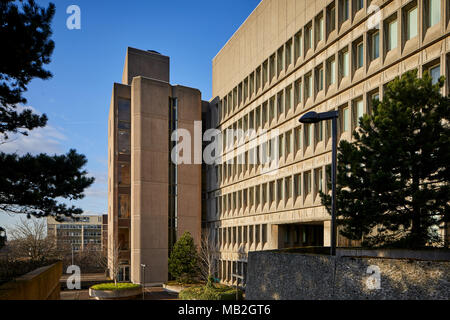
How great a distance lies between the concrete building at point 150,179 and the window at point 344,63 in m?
24.4

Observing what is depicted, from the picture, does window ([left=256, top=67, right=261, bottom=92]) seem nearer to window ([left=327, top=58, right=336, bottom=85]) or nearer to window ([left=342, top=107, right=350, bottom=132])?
window ([left=327, top=58, right=336, bottom=85])

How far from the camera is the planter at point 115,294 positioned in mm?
33781

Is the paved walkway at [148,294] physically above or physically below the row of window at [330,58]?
below

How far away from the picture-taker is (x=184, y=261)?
3956cm

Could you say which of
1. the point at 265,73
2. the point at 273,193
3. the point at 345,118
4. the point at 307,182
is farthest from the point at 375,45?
the point at 273,193

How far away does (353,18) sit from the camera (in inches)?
938

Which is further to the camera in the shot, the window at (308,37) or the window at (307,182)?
the window at (308,37)

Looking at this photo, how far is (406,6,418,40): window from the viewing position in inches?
771

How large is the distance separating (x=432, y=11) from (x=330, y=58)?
25.8ft

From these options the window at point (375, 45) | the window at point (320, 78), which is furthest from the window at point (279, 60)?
the window at point (375, 45)

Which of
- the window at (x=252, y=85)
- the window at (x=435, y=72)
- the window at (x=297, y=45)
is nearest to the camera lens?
the window at (x=435, y=72)

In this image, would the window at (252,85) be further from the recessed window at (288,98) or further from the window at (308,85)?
the window at (308,85)
